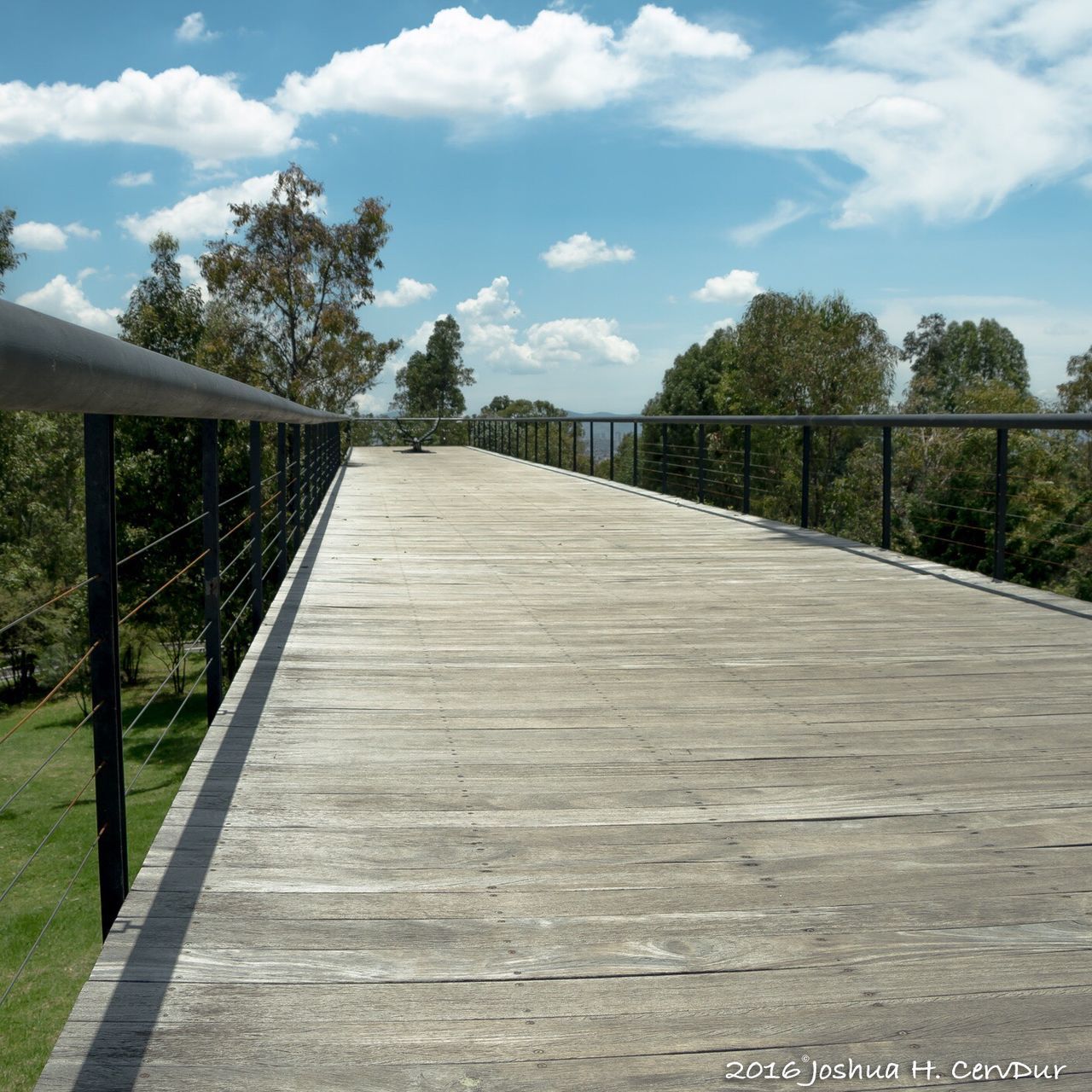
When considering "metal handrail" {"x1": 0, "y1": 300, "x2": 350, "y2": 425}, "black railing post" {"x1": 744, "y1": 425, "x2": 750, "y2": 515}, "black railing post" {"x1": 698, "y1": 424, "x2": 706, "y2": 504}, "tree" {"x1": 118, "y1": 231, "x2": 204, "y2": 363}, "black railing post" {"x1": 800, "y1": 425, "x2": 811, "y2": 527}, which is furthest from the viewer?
"tree" {"x1": 118, "y1": 231, "x2": 204, "y2": 363}

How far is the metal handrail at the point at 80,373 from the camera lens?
1.08m

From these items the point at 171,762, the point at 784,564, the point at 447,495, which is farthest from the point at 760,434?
the point at 784,564

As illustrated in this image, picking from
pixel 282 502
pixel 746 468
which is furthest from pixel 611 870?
pixel 746 468

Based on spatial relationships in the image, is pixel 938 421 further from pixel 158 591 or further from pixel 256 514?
pixel 158 591

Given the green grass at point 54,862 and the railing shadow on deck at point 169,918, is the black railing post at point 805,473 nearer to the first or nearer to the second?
the green grass at point 54,862

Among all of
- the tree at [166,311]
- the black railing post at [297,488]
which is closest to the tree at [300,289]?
the tree at [166,311]

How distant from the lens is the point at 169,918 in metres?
1.77

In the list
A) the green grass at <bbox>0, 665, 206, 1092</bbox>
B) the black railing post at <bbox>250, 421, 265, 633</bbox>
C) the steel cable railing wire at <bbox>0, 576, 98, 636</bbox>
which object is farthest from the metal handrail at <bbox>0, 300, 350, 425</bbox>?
the green grass at <bbox>0, 665, 206, 1092</bbox>

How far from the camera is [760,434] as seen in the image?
41875 mm

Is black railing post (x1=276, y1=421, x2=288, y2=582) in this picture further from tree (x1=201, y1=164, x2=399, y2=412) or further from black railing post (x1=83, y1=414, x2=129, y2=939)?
tree (x1=201, y1=164, x2=399, y2=412)

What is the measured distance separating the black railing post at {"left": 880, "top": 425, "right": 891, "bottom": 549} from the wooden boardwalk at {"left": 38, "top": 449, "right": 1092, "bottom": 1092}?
2.28 m

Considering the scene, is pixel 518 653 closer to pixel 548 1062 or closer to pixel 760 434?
pixel 548 1062

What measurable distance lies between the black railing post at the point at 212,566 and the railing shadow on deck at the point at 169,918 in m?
0.11

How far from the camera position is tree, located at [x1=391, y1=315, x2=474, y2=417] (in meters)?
54.6
